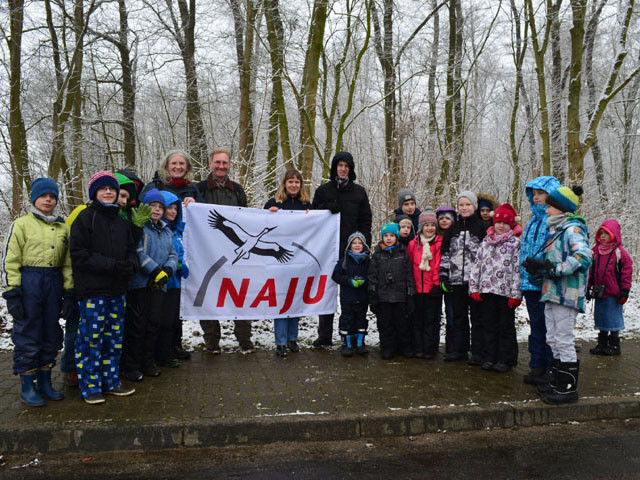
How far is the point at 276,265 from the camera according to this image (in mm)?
6738

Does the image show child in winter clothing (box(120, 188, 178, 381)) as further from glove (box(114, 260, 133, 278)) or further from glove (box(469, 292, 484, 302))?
glove (box(469, 292, 484, 302))

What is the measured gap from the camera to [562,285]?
4816 mm

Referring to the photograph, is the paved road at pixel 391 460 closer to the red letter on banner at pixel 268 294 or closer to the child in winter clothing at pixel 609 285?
the red letter on banner at pixel 268 294

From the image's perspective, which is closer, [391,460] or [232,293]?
[391,460]

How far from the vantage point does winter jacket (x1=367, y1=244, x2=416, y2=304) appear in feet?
20.5

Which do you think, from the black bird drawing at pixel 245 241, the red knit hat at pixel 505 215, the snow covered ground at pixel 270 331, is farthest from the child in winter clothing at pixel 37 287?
the red knit hat at pixel 505 215

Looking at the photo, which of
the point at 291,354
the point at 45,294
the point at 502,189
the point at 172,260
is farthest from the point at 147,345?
the point at 502,189

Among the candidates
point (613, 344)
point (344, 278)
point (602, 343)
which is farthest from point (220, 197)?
point (613, 344)

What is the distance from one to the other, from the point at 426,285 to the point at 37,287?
4214mm

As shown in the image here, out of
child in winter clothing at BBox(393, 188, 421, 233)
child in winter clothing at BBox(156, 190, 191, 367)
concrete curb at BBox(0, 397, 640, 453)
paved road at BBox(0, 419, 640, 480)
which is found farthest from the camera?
child in winter clothing at BBox(393, 188, 421, 233)

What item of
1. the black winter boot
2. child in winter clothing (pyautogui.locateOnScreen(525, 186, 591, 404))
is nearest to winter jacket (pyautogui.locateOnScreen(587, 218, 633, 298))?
the black winter boot

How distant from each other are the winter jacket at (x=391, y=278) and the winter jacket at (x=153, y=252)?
2411 millimetres

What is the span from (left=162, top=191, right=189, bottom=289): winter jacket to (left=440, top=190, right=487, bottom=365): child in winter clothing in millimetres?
3113

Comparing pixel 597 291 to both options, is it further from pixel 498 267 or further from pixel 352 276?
pixel 352 276
